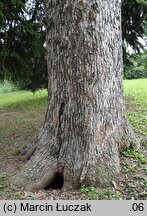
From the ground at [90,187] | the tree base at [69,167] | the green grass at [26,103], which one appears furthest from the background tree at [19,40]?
the tree base at [69,167]

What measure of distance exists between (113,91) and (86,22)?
0.93 m

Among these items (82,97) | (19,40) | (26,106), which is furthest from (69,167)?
(26,106)

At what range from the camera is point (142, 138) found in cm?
524

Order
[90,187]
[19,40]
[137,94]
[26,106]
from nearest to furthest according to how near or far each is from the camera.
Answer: [90,187] → [19,40] → [26,106] → [137,94]

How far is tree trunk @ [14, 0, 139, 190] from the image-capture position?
3.94 meters

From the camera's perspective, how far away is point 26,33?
8414 millimetres

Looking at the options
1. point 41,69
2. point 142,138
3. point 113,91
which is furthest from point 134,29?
point 113,91

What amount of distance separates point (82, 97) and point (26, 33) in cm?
496

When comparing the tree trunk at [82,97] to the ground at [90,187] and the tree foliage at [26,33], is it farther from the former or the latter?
the tree foliage at [26,33]

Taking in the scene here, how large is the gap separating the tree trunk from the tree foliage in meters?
3.96

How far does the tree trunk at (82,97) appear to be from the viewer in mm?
3936

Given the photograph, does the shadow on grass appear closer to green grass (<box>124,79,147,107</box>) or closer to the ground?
green grass (<box>124,79,147,107</box>)

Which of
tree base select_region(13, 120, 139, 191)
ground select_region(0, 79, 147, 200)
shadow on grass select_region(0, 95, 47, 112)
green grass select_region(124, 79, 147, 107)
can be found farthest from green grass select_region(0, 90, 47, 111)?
tree base select_region(13, 120, 139, 191)

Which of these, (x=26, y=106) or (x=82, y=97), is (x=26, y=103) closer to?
(x=26, y=106)
